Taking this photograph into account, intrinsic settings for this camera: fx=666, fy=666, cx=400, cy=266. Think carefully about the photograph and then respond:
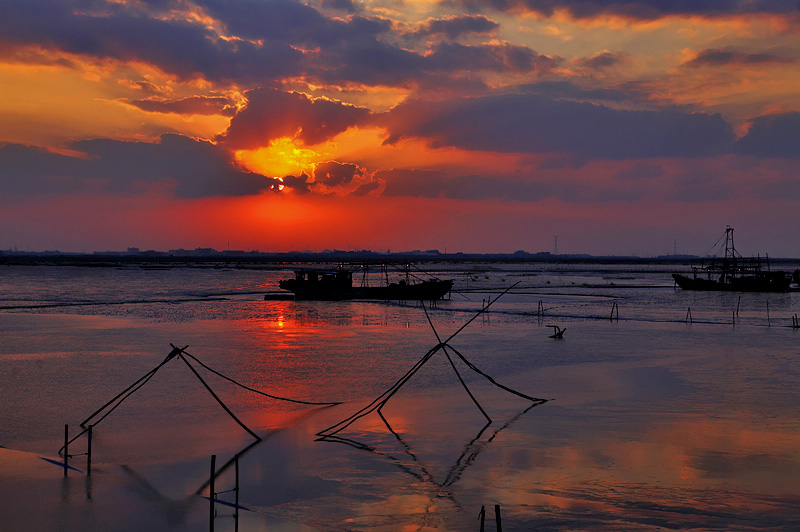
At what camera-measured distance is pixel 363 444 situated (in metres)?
12.0

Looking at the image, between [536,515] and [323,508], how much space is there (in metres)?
2.83

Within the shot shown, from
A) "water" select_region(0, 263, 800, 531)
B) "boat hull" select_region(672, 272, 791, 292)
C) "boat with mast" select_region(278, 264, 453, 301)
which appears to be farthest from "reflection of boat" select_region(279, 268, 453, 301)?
"boat hull" select_region(672, 272, 791, 292)

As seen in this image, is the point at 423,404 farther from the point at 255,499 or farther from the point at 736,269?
the point at 736,269

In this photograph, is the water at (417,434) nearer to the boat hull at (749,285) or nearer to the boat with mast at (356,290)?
the boat with mast at (356,290)

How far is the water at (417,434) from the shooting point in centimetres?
882

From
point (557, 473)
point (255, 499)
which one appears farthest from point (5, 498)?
point (557, 473)

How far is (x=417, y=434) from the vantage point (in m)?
12.6

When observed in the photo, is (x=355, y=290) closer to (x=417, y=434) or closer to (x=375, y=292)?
(x=375, y=292)

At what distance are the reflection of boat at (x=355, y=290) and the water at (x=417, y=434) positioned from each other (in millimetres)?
25920

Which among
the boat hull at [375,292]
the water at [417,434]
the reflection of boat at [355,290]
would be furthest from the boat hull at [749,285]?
the water at [417,434]

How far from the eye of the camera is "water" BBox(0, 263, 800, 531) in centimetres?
882

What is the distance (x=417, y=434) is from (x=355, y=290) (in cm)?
4390

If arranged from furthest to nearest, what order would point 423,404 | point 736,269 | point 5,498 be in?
1. point 736,269
2. point 423,404
3. point 5,498

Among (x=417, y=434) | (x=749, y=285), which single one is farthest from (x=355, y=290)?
(x=417, y=434)
